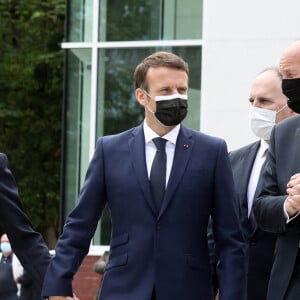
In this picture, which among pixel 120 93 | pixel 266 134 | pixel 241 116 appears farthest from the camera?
pixel 120 93

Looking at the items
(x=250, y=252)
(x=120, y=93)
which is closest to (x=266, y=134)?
(x=250, y=252)

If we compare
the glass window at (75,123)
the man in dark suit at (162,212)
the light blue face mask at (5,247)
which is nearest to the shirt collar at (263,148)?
the man in dark suit at (162,212)

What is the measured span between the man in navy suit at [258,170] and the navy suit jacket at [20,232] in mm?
1286

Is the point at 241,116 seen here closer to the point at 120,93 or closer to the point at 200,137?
the point at 120,93

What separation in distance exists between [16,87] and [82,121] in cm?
1080

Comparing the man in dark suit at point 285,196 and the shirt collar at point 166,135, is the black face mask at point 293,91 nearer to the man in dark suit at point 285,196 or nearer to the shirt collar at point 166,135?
the man in dark suit at point 285,196

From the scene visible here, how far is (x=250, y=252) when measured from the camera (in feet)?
24.2

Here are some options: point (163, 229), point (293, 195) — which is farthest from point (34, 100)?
point (293, 195)

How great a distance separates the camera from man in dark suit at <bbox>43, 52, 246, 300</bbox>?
672cm

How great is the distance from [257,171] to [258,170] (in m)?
0.01

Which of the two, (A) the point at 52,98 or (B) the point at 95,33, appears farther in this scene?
(A) the point at 52,98

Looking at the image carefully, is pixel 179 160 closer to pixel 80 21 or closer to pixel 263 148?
pixel 263 148

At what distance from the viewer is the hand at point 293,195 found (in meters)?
6.06

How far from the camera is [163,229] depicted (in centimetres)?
672
